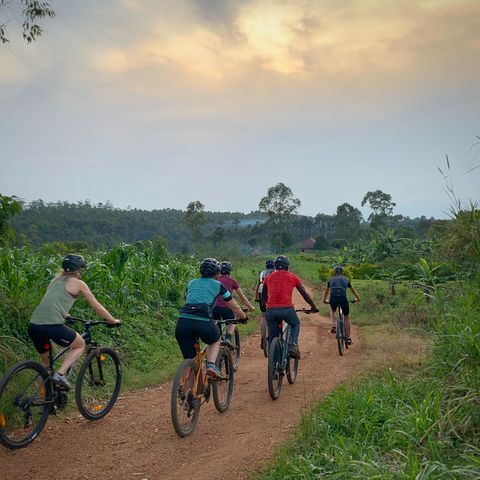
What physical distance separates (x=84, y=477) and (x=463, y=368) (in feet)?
Result: 14.1

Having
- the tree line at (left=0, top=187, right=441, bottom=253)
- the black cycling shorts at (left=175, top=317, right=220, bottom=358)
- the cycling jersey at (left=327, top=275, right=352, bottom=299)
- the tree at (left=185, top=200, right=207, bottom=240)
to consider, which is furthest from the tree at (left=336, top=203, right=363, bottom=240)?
the black cycling shorts at (left=175, top=317, right=220, bottom=358)

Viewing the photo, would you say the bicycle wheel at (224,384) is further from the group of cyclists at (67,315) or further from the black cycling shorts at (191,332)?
the black cycling shorts at (191,332)

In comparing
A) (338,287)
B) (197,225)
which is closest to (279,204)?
(197,225)

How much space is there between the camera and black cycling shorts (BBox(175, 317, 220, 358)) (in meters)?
6.48

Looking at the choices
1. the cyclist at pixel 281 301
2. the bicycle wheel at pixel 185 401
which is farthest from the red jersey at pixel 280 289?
the bicycle wheel at pixel 185 401

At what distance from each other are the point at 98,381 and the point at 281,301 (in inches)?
124

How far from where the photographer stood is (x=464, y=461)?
4406mm

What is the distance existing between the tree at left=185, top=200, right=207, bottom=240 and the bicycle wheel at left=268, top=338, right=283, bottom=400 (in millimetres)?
55273

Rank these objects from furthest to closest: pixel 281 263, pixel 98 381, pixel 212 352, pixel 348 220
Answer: pixel 348 220 → pixel 281 263 → pixel 98 381 → pixel 212 352

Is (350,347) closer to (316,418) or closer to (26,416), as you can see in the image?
(316,418)

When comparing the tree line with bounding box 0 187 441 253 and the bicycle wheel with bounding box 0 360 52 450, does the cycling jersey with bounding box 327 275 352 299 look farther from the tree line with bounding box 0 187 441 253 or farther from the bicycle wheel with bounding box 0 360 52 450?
the tree line with bounding box 0 187 441 253

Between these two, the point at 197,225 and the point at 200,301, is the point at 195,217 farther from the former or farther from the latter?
the point at 200,301

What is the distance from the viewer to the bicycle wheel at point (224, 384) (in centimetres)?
728

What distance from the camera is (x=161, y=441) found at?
6.25 meters
